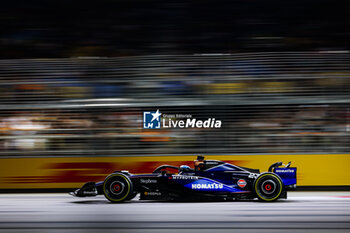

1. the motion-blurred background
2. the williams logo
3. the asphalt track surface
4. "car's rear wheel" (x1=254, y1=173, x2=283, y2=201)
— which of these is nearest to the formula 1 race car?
"car's rear wheel" (x1=254, y1=173, x2=283, y2=201)

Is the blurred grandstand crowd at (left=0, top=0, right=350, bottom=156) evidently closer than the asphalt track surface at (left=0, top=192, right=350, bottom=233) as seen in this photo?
No

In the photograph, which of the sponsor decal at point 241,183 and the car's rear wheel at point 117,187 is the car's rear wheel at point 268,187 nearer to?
the sponsor decal at point 241,183

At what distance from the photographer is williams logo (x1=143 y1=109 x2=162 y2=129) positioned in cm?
1253

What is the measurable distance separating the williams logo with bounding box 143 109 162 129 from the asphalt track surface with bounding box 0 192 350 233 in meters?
3.29

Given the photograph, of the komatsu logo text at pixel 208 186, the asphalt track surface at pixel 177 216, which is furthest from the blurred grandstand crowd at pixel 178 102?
the komatsu logo text at pixel 208 186

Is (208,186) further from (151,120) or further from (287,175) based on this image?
(151,120)

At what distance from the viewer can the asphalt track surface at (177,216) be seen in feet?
19.7

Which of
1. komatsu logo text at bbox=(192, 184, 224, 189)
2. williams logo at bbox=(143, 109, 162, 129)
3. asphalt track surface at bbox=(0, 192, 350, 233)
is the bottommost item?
asphalt track surface at bbox=(0, 192, 350, 233)

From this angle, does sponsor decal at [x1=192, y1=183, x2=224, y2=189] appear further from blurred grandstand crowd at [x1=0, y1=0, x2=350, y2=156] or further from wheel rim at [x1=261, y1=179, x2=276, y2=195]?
blurred grandstand crowd at [x1=0, y1=0, x2=350, y2=156]

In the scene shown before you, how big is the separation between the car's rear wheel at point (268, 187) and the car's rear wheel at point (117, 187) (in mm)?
2500

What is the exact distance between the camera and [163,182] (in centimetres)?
914

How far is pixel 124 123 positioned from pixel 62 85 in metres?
2.00

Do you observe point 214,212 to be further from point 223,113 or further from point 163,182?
point 223,113

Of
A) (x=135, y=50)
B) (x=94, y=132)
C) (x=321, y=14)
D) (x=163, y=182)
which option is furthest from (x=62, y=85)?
(x=321, y=14)
